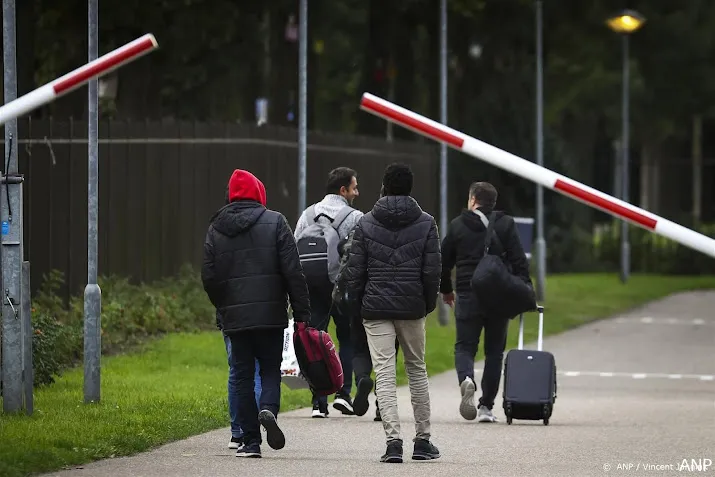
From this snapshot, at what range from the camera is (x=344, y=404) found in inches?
525

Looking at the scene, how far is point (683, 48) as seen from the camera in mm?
40438

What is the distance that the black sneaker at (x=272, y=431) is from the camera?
10453mm

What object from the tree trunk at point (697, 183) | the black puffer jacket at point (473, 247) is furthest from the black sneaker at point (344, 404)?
the tree trunk at point (697, 183)

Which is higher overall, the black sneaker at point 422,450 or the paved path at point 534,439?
the black sneaker at point 422,450

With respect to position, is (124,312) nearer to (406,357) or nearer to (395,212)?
(406,357)

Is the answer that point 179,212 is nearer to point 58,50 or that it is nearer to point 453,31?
point 58,50

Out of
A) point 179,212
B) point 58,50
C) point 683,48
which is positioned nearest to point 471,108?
point 683,48

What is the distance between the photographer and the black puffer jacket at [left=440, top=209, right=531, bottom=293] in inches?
522

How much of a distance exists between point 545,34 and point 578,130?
13583 millimetres

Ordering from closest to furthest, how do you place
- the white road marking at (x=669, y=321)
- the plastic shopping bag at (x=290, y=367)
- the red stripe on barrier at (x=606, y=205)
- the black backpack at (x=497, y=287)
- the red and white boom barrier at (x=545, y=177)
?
the red and white boom barrier at (x=545, y=177) < the red stripe on barrier at (x=606, y=205) < the plastic shopping bag at (x=290, y=367) < the black backpack at (x=497, y=287) < the white road marking at (x=669, y=321)

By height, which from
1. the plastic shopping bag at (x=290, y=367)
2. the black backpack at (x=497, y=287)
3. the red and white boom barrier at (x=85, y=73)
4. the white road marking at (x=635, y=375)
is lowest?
the white road marking at (x=635, y=375)

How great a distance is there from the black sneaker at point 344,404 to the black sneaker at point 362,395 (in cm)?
69

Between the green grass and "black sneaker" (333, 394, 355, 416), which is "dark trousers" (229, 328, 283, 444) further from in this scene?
"black sneaker" (333, 394, 355, 416)

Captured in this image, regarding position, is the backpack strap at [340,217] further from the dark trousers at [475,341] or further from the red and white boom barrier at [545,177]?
the red and white boom barrier at [545,177]
